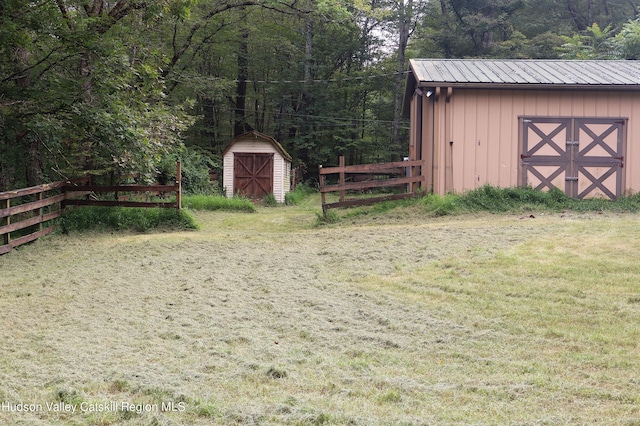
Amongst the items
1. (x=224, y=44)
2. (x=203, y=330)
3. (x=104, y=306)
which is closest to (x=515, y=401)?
(x=203, y=330)

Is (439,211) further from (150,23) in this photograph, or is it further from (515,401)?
(515,401)

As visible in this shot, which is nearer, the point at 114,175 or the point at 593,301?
the point at 593,301

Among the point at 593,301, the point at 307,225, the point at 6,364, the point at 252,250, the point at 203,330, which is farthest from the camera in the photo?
the point at 307,225

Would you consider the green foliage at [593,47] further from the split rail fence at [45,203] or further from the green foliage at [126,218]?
the split rail fence at [45,203]

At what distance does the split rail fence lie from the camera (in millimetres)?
9279

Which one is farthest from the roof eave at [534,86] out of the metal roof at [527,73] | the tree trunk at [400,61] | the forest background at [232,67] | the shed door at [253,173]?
the tree trunk at [400,61]

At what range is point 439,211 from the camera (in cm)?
1195

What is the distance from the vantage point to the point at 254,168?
21.8m

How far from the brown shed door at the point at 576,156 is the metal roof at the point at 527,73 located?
2.71 ft

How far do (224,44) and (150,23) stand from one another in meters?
16.1

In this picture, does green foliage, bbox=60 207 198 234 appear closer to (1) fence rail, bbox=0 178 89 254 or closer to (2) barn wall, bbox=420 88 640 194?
(1) fence rail, bbox=0 178 89 254

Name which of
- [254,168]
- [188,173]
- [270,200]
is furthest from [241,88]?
[188,173]

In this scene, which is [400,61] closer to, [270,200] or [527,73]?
[270,200]

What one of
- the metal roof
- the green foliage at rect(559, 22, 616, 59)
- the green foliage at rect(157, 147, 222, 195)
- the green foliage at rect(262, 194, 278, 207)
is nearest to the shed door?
the green foliage at rect(262, 194, 278, 207)
